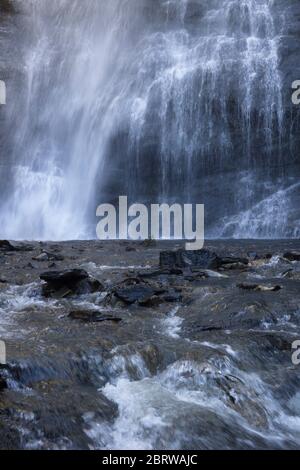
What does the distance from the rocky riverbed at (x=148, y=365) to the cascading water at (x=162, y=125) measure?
896 inches

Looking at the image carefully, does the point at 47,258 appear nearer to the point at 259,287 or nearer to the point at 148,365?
the point at 259,287

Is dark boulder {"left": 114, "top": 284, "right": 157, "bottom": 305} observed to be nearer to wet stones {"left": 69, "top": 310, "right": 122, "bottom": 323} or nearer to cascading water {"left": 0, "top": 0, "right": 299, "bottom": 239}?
wet stones {"left": 69, "top": 310, "right": 122, "bottom": 323}

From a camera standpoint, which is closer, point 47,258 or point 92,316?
point 92,316

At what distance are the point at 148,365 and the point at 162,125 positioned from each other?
34.8 metres

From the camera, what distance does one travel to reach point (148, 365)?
6.28 metres

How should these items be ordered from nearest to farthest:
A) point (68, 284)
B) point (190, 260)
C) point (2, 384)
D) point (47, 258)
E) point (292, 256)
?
point (2, 384), point (68, 284), point (190, 260), point (292, 256), point (47, 258)

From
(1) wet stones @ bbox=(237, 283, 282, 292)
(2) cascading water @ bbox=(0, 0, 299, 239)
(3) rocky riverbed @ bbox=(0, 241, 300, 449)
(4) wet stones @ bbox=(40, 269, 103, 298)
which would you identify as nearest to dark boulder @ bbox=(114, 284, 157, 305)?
(3) rocky riverbed @ bbox=(0, 241, 300, 449)

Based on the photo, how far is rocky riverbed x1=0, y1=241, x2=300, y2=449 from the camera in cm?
472

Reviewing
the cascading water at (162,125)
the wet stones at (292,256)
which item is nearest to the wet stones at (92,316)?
the wet stones at (292,256)

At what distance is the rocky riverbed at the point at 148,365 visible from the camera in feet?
15.5

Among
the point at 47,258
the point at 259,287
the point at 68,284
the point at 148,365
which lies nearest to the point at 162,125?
the point at 47,258

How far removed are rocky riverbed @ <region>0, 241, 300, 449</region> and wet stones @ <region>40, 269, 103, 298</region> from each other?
0.02 m

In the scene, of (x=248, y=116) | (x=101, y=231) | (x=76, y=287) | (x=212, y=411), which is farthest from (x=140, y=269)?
(x=248, y=116)

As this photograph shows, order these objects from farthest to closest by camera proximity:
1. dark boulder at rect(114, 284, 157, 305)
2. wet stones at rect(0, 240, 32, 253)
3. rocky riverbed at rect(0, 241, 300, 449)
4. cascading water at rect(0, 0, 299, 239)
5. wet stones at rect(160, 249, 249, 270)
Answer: cascading water at rect(0, 0, 299, 239) → wet stones at rect(0, 240, 32, 253) → wet stones at rect(160, 249, 249, 270) → dark boulder at rect(114, 284, 157, 305) → rocky riverbed at rect(0, 241, 300, 449)
